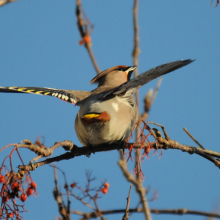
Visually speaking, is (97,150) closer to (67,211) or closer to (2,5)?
(67,211)

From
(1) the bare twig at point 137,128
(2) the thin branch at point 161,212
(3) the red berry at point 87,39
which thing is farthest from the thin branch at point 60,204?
(3) the red berry at point 87,39

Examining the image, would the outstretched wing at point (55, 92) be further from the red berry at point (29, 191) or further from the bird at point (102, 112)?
the red berry at point (29, 191)

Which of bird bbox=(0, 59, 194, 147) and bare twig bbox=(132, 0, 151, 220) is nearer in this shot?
bare twig bbox=(132, 0, 151, 220)

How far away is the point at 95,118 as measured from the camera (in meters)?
4.05

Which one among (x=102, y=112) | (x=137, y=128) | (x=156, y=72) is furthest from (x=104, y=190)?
(x=156, y=72)

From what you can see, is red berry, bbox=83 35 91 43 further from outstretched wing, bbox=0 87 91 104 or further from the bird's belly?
the bird's belly

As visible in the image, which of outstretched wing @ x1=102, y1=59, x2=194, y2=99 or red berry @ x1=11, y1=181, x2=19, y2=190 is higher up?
outstretched wing @ x1=102, y1=59, x2=194, y2=99

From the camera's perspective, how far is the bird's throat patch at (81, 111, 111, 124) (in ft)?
13.1

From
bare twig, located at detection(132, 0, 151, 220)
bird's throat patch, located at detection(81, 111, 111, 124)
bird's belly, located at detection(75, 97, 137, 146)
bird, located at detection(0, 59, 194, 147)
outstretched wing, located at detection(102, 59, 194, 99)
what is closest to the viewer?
bare twig, located at detection(132, 0, 151, 220)

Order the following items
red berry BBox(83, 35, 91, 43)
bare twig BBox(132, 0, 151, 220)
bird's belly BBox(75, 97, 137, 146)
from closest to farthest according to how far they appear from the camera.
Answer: bare twig BBox(132, 0, 151, 220), bird's belly BBox(75, 97, 137, 146), red berry BBox(83, 35, 91, 43)

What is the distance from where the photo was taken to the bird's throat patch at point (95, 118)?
13.1 feet

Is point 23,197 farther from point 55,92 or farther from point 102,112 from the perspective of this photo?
point 55,92

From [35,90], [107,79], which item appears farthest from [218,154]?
[107,79]

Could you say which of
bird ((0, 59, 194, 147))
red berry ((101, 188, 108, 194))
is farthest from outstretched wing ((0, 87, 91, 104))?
red berry ((101, 188, 108, 194))
